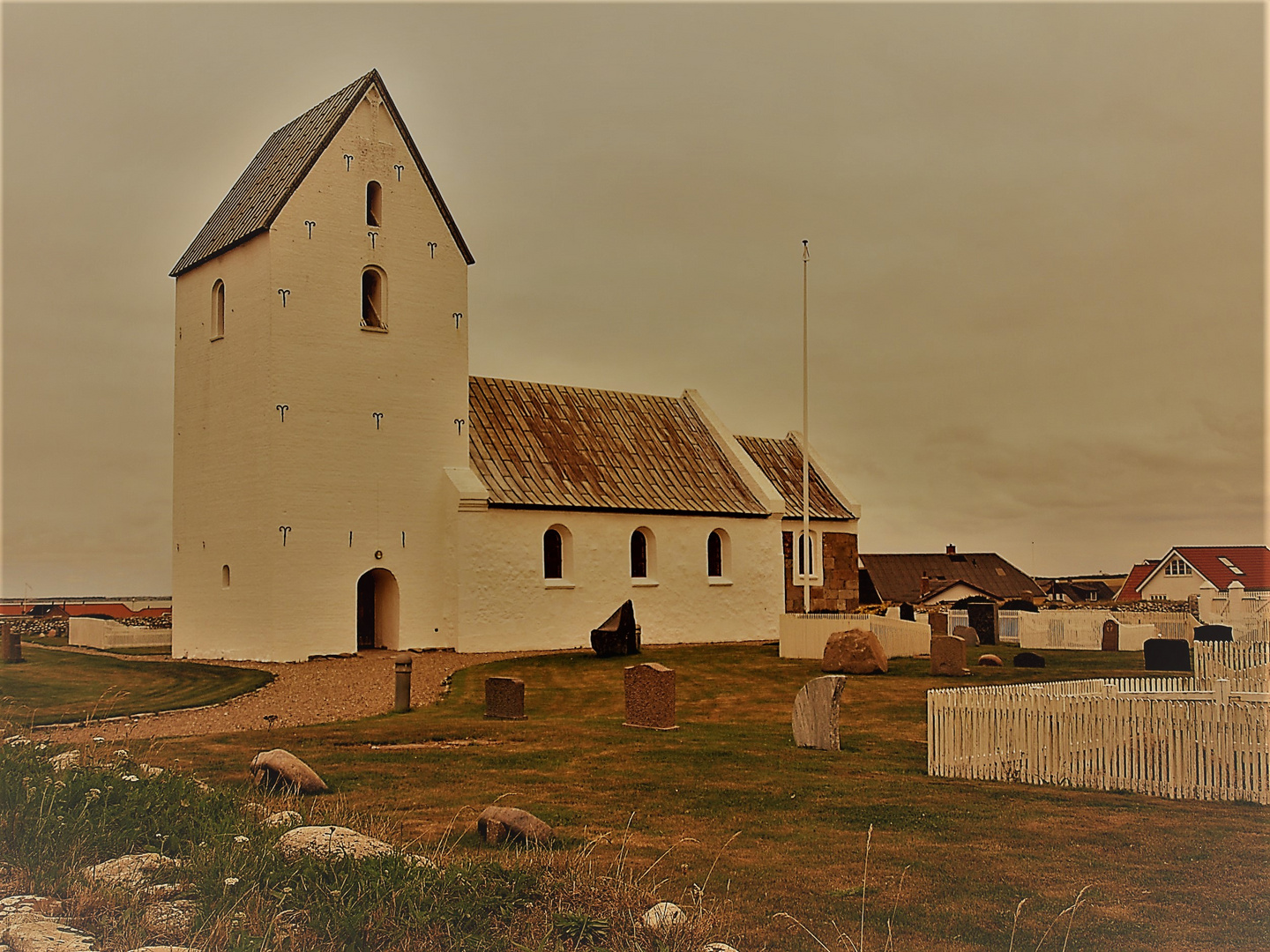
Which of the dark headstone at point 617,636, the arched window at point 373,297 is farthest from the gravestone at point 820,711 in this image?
the arched window at point 373,297

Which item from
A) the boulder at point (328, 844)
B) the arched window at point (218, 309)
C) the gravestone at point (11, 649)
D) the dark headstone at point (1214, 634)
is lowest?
the gravestone at point (11, 649)

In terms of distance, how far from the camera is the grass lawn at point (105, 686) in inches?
675

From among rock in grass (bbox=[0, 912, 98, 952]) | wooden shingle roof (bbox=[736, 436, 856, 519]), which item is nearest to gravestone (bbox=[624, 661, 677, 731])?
rock in grass (bbox=[0, 912, 98, 952])

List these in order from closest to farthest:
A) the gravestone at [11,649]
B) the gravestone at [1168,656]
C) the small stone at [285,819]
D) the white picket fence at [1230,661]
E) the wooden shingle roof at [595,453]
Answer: the small stone at [285,819], the white picket fence at [1230,661], the gravestone at [1168,656], the gravestone at [11,649], the wooden shingle roof at [595,453]

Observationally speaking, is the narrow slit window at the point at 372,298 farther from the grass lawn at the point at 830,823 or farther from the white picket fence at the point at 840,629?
the grass lawn at the point at 830,823

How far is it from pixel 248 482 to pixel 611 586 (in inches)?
417

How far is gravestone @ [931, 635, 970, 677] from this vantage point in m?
21.7

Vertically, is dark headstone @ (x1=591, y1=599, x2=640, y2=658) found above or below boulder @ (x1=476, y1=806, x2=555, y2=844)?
below

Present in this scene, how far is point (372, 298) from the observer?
2838 centimetres

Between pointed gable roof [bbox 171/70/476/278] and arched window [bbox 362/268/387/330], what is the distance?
2.49 meters

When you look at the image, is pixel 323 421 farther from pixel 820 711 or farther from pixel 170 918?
pixel 170 918

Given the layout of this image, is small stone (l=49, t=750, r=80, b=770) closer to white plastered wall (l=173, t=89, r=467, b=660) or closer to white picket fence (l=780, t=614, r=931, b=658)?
white plastered wall (l=173, t=89, r=467, b=660)

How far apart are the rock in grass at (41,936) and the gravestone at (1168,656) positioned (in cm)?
2040

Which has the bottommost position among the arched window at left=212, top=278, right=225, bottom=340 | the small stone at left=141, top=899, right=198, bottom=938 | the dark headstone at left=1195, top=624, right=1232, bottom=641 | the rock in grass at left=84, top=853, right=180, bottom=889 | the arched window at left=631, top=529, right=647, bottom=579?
the dark headstone at left=1195, top=624, right=1232, bottom=641
